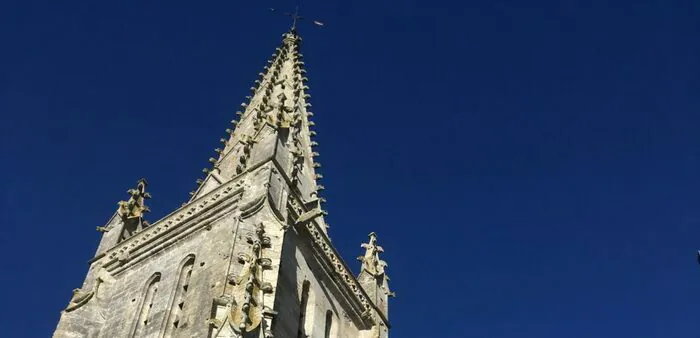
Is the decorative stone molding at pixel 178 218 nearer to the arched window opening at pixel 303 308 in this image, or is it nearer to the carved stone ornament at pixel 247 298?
the arched window opening at pixel 303 308

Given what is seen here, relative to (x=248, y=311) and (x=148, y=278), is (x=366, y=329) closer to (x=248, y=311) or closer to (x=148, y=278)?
(x=148, y=278)

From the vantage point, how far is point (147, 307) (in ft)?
62.0

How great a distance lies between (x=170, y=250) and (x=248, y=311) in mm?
6100

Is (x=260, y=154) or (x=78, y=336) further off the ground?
(x=260, y=154)

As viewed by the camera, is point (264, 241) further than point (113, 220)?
No

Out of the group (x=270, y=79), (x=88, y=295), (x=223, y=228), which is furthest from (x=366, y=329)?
(x=270, y=79)

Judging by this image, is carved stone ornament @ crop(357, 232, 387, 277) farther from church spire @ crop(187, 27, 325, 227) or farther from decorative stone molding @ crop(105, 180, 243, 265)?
decorative stone molding @ crop(105, 180, 243, 265)

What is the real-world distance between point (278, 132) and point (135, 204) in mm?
4644

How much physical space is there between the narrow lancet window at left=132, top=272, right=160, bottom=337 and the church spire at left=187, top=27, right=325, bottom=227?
10.8 ft

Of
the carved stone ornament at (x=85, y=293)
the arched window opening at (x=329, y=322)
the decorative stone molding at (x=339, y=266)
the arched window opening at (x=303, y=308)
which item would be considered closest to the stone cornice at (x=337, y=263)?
the decorative stone molding at (x=339, y=266)

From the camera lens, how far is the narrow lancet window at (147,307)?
715 inches

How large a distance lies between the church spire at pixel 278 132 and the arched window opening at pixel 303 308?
2.88m

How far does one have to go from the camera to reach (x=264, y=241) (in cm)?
1736

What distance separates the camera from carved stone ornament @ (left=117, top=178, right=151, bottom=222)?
75.5 feet
